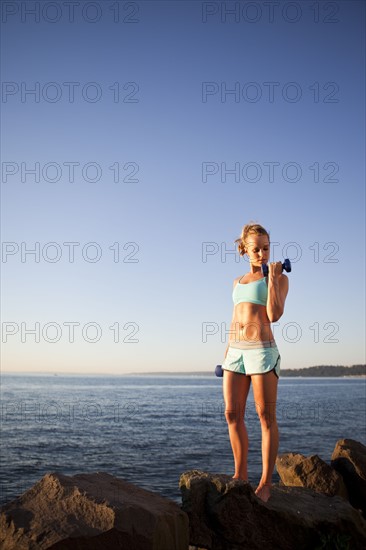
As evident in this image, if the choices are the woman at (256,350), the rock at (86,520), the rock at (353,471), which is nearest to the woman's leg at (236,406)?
the woman at (256,350)

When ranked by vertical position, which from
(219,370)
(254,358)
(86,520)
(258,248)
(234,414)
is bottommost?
(86,520)

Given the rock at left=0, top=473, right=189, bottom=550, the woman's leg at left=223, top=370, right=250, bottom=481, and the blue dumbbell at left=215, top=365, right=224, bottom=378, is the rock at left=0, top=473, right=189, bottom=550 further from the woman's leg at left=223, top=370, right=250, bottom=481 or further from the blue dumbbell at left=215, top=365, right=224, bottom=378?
the blue dumbbell at left=215, top=365, right=224, bottom=378

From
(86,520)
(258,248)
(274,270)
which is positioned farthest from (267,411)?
(86,520)

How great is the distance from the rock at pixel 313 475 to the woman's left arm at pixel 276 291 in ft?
15.6

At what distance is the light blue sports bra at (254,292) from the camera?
18.4 ft

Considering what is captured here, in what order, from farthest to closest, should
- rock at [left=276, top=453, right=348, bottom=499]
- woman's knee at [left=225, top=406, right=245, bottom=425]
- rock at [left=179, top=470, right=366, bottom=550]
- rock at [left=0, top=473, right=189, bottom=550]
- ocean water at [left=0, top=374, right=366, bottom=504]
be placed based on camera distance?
ocean water at [left=0, top=374, right=366, bottom=504]
rock at [left=276, top=453, right=348, bottom=499]
woman's knee at [left=225, top=406, right=245, bottom=425]
rock at [left=179, top=470, right=366, bottom=550]
rock at [left=0, top=473, right=189, bottom=550]

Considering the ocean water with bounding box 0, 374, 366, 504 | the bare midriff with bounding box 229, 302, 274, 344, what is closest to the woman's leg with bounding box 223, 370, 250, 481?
the bare midriff with bounding box 229, 302, 274, 344

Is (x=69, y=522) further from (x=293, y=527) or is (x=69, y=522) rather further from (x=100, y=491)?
(x=293, y=527)

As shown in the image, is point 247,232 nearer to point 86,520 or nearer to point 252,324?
point 252,324

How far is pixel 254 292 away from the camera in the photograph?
18.5 feet

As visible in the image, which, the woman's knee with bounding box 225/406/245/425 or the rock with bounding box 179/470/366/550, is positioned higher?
the woman's knee with bounding box 225/406/245/425

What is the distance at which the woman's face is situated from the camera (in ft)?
19.1

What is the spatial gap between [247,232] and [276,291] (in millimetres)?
912

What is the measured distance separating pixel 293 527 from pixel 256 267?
311cm
